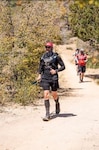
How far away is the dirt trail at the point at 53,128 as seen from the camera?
10250 millimetres

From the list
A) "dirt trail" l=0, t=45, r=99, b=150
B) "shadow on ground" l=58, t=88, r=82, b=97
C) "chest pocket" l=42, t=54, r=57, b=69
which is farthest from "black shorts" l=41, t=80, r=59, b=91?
"shadow on ground" l=58, t=88, r=82, b=97

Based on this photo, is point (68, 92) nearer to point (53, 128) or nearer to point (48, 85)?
point (48, 85)

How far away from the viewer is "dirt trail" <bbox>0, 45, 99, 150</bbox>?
33.6 feet

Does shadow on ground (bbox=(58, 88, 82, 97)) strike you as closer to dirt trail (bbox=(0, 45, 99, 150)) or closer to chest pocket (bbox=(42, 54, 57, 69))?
dirt trail (bbox=(0, 45, 99, 150))

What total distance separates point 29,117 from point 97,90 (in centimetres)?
849

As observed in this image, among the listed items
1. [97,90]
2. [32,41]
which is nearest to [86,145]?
[32,41]

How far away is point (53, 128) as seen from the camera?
11711mm

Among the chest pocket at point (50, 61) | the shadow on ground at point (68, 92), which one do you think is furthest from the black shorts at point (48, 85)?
the shadow on ground at point (68, 92)

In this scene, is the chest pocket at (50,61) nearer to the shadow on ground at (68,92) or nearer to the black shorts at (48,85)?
the black shorts at (48,85)

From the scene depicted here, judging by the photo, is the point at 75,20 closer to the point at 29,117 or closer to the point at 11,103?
the point at 11,103

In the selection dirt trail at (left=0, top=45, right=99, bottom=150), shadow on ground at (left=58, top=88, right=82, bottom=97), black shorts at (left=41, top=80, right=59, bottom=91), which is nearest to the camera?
dirt trail at (left=0, top=45, right=99, bottom=150)

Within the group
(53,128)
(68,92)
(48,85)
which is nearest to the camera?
(53,128)

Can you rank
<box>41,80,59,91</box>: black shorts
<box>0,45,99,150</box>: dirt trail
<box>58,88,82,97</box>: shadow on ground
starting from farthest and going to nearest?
<box>58,88,82,97</box>: shadow on ground < <box>41,80,59,91</box>: black shorts < <box>0,45,99,150</box>: dirt trail

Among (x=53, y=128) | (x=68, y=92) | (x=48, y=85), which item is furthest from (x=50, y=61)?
(x=68, y=92)
